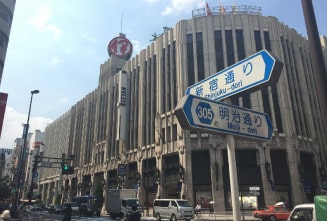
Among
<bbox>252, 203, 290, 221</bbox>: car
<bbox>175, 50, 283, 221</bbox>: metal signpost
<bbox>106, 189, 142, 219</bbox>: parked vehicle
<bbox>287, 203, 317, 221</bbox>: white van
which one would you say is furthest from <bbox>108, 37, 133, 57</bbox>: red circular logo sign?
<bbox>287, 203, 317, 221</bbox>: white van

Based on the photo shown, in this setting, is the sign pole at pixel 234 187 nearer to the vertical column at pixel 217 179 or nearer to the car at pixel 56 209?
the vertical column at pixel 217 179

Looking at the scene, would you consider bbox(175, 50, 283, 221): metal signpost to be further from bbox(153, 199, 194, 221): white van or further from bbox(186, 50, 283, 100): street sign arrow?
bbox(153, 199, 194, 221): white van

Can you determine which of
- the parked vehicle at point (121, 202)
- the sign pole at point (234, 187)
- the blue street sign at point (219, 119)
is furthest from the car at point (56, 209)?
the blue street sign at point (219, 119)

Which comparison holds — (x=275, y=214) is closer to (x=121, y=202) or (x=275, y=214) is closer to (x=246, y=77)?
(x=121, y=202)

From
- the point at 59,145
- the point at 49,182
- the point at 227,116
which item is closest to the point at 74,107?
the point at 59,145

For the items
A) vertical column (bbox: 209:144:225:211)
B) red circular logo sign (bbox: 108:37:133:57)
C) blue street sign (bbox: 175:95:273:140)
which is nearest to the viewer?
blue street sign (bbox: 175:95:273:140)

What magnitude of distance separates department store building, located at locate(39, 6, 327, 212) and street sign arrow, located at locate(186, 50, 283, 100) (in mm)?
22847

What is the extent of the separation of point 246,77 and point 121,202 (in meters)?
26.9

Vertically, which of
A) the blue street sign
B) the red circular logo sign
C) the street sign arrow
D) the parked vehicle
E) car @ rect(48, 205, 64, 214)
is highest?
the red circular logo sign

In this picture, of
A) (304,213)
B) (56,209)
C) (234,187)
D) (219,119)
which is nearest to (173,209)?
(304,213)

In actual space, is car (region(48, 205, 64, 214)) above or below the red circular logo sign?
below

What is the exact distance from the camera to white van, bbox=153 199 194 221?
83.3 ft

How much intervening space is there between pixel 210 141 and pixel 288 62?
726 inches

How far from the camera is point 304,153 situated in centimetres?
3956
